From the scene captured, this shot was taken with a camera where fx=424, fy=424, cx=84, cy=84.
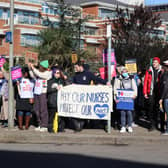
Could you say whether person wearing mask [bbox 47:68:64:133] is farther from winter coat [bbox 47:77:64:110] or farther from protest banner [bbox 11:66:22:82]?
protest banner [bbox 11:66:22:82]

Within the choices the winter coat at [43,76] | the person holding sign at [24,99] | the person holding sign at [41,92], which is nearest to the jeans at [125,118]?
the person holding sign at [41,92]

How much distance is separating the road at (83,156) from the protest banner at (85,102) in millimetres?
1438

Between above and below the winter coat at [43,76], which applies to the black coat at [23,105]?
below

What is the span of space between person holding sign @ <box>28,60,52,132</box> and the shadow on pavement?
2749 mm

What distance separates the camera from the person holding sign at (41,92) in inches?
468

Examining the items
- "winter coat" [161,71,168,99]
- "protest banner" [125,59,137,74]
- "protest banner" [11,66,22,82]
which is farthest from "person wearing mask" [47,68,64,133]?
"protest banner" [125,59,137,74]

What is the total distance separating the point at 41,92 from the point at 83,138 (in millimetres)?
1907

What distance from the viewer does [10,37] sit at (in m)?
12.0

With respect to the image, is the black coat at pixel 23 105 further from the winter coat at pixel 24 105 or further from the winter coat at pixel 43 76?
the winter coat at pixel 43 76

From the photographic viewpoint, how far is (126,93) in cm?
1193

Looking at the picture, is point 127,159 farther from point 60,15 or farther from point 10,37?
point 60,15

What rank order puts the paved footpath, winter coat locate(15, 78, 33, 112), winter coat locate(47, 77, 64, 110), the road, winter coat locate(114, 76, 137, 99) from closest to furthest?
the road → the paved footpath → winter coat locate(47, 77, 64, 110) → winter coat locate(114, 76, 137, 99) → winter coat locate(15, 78, 33, 112)

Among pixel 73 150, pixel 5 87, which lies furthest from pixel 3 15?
pixel 73 150

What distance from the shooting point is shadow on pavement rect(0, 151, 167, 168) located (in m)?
7.94
